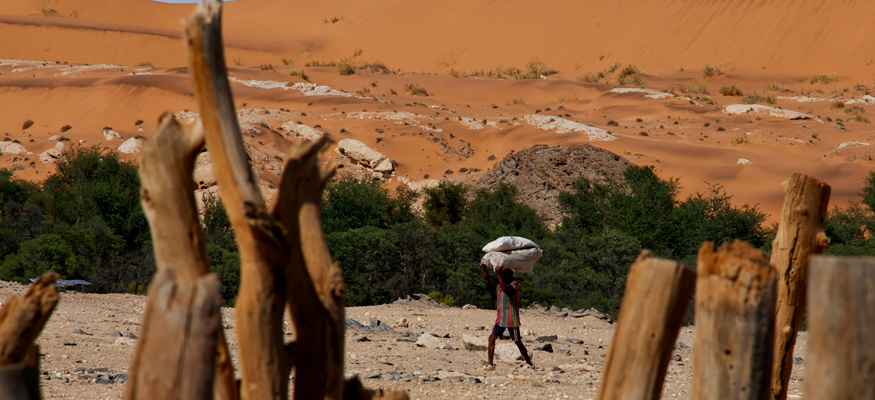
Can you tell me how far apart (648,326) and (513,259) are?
5.55 m

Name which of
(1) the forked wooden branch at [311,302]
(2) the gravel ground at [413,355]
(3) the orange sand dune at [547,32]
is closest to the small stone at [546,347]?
(2) the gravel ground at [413,355]

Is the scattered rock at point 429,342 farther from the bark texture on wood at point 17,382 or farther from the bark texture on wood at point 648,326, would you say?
the bark texture on wood at point 17,382

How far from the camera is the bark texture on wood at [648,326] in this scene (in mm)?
2789

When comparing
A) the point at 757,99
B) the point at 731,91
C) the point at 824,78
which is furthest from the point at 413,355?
the point at 824,78

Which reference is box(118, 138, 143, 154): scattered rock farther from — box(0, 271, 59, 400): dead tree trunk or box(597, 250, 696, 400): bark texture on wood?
box(597, 250, 696, 400): bark texture on wood

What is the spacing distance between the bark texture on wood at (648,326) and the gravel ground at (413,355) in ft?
13.4

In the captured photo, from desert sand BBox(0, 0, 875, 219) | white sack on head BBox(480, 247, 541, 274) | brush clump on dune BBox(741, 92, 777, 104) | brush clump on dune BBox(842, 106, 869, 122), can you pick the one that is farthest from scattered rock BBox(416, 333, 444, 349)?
brush clump on dune BBox(741, 92, 777, 104)

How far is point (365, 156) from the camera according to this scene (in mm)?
28812

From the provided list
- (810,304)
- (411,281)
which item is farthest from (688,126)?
(810,304)

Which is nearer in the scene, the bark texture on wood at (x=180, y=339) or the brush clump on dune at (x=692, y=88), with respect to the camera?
the bark texture on wood at (x=180, y=339)

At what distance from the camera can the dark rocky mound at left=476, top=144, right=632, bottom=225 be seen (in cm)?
2425

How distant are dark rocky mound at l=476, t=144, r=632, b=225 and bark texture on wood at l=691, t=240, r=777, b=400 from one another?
2060 centimetres

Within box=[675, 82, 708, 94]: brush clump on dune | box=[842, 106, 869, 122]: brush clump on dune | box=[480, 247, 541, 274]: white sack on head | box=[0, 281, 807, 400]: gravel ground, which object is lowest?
box=[0, 281, 807, 400]: gravel ground

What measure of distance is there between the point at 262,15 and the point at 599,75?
4529 cm
